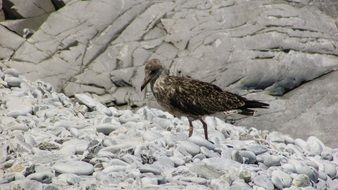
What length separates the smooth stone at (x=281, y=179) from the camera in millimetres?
9164

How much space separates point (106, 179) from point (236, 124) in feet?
20.7

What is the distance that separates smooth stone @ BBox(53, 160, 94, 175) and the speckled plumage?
250 centimetres

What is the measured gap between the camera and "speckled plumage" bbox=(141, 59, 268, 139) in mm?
10539

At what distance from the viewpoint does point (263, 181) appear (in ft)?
29.5

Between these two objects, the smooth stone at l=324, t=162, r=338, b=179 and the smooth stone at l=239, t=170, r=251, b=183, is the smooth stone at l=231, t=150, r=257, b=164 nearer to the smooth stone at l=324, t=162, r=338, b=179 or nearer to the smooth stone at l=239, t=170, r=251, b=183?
the smooth stone at l=239, t=170, r=251, b=183

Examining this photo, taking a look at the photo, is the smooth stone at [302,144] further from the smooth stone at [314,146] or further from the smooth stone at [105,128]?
the smooth stone at [105,128]

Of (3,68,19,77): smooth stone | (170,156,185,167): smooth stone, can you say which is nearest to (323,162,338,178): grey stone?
(170,156,185,167): smooth stone

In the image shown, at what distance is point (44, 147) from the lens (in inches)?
362

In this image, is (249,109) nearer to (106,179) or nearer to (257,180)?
(257,180)

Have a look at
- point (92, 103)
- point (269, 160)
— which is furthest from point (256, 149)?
point (92, 103)

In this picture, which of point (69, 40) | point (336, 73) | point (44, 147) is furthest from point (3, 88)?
point (336, 73)

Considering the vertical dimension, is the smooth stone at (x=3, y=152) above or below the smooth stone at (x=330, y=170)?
above

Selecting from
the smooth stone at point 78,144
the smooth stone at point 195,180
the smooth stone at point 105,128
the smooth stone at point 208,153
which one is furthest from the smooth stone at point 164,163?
the smooth stone at point 105,128

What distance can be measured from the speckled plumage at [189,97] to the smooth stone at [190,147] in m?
Answer: 0.94
